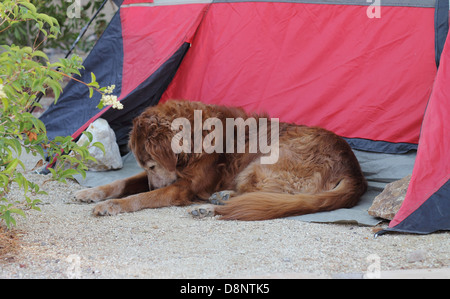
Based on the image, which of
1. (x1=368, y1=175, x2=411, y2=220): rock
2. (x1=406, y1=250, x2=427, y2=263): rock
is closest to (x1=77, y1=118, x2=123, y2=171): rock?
(x1=368, y1=175, x2=411, y2=220): rock

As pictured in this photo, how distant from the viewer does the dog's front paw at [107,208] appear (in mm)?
3572

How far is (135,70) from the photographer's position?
479 cm

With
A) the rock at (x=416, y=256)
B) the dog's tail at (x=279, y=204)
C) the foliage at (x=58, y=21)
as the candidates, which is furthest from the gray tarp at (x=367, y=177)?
the foliage at (x=58, y=21)

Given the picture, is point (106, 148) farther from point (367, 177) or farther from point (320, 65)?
point (367, 177)

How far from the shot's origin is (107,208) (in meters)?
3.62

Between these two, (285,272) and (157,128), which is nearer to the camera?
(285,272)

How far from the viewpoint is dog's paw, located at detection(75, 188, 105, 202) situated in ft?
13.0

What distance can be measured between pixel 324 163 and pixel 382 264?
4.04 ft

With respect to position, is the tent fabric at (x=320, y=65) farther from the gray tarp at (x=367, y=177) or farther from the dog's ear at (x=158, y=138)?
the dog's ear at (x=158, y=138)

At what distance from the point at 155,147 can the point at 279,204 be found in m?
0.99

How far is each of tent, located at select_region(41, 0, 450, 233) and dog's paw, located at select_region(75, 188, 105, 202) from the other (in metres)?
0.75

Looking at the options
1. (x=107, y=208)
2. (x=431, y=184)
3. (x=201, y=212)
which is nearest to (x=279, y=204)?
(x=201, y=212)

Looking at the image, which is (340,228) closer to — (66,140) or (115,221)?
(115,221)
